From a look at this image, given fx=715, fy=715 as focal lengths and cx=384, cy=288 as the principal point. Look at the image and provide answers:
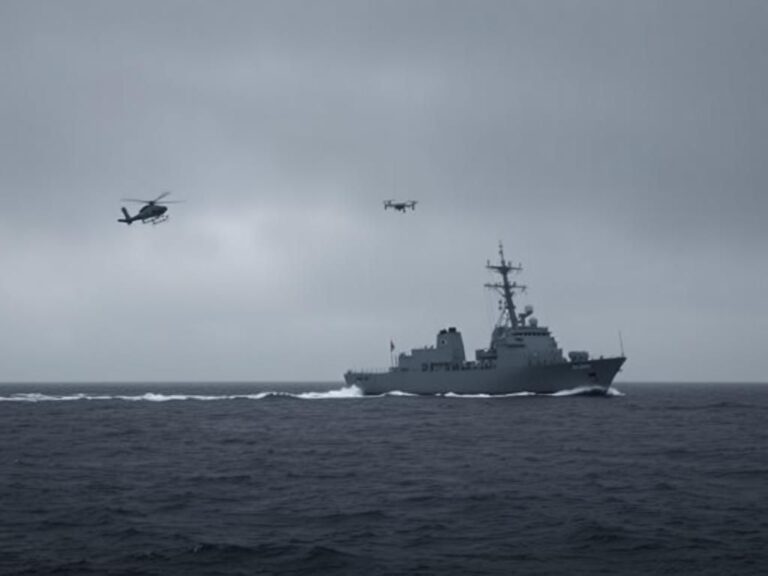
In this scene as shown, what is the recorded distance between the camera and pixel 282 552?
1357cm

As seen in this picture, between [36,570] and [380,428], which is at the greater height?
[380,428]

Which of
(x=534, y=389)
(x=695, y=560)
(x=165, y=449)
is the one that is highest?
(x=534, y=389)

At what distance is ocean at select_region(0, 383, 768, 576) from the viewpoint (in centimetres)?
1303

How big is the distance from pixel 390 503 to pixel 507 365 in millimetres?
49229

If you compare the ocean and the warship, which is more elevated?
the warship

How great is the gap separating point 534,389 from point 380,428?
28301 millimetres

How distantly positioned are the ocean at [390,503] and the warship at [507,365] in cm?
2702

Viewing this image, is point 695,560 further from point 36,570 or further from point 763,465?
point 763,465

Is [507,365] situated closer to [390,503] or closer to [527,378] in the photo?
[527,378]

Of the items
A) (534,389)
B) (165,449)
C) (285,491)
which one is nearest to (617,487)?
(285,491)

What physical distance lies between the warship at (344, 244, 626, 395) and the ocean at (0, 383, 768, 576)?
88.7ft

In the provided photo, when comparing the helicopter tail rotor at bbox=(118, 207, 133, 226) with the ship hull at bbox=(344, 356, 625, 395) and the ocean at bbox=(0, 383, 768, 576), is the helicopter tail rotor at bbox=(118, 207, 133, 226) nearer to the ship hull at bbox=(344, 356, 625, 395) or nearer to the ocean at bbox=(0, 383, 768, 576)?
the ocean at bbox=(0, 383, 768, 576)

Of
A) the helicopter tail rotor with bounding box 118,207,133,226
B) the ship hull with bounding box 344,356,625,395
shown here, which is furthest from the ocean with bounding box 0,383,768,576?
the ship hull with bounding box 344,356,625,395

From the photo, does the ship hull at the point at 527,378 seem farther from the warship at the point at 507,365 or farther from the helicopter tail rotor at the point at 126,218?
the helicopter tail rotor at the point at 126,218
